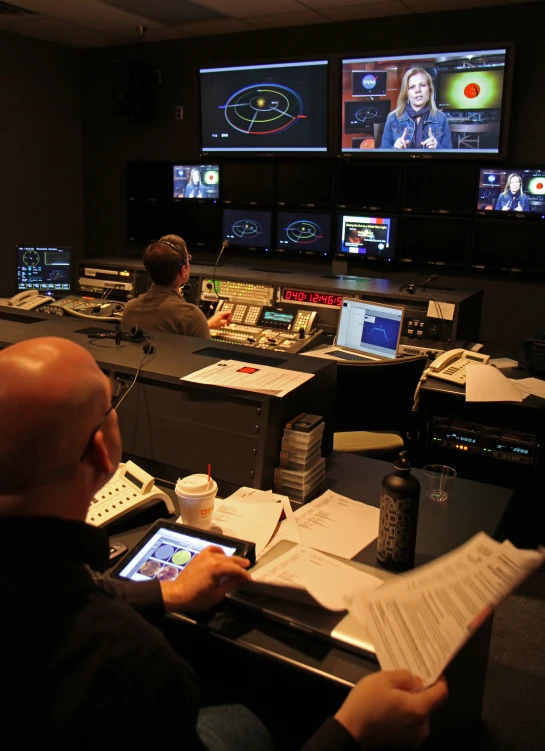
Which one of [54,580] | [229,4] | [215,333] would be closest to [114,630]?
[54,580]

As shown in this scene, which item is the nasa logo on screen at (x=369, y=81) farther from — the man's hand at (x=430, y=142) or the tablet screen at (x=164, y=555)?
the tablet screen at (x=164, y=555)

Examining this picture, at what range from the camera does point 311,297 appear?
3.73 m

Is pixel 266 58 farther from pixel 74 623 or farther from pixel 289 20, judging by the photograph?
pixel 74 623

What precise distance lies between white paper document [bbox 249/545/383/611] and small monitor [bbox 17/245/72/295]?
3527 millimetres

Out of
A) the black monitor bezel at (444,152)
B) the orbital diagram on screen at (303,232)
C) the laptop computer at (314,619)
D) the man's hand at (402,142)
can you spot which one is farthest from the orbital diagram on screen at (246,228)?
the laptop computer at (314,619)

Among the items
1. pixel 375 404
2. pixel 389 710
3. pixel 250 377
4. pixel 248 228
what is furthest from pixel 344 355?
pixel 389 710

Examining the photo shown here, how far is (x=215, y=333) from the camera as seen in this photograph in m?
3.78

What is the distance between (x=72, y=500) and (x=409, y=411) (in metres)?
2.06

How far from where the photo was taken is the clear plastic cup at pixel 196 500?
1417 mm

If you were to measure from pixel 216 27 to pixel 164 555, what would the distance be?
4450mm

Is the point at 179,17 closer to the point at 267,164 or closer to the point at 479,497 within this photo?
the point at 267,164

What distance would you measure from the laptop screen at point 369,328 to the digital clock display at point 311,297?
145 mm

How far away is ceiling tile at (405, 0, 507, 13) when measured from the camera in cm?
385

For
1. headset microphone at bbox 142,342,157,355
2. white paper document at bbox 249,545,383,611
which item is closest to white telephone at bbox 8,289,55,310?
headset microphone at bbox 142,342,157,355
